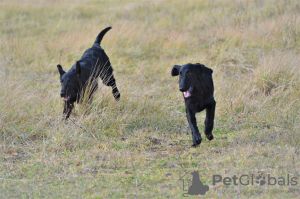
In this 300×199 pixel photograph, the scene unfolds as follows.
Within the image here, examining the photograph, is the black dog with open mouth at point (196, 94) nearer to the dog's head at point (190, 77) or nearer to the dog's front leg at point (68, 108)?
the dog's head at point (190, 77)

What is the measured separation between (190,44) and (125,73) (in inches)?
87.1

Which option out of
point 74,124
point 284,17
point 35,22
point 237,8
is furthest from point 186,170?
point 35,22

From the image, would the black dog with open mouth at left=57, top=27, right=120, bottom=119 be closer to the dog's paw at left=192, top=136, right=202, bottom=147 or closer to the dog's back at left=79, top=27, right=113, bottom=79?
the dog's back at left=79, top=27, right=113, bottom=79

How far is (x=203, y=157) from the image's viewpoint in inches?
199

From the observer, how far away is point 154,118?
6418 mm

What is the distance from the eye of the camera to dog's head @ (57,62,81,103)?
6.32 meters

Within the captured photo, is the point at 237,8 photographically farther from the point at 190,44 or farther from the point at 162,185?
the point at 162,185

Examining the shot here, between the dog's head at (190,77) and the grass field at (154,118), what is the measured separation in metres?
0.74

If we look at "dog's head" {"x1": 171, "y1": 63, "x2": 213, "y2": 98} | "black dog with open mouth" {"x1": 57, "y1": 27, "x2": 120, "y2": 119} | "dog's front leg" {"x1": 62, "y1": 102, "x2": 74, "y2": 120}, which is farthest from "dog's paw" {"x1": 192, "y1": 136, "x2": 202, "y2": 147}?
"dog's front leg" {"x1": 62, "y1": 102, "x2": 74, "y2": 120}

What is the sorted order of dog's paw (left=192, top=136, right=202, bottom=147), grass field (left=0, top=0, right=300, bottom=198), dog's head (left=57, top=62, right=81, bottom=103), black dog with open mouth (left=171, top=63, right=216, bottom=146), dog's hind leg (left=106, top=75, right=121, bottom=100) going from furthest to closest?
dog's hind leg (left=106, top=75, right=121, bottom=100) → dog's head (left=57, top=62, right=81, bottom=103) → black dog with open mouth (left=171, top=63, right=216, bottom=146) → dog's paw (left=192, top=136, right=202, bottom=147) → grass field (left=0, top=0, right=300, bottom=198)

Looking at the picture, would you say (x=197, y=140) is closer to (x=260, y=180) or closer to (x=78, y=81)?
(x=260, y=180)
